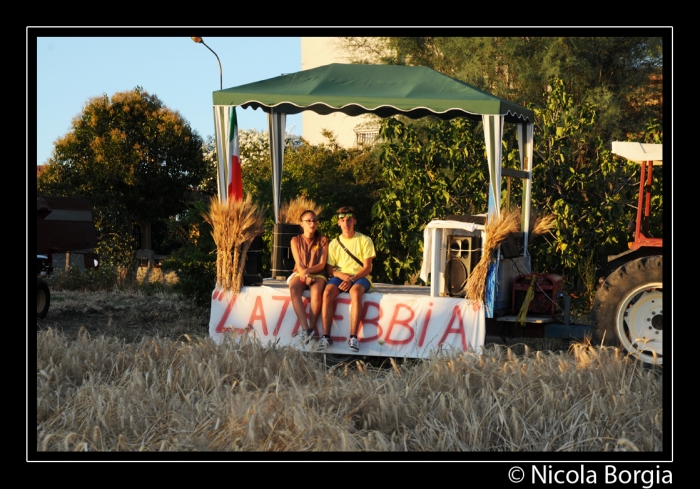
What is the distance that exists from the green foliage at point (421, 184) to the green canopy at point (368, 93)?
7.04ft

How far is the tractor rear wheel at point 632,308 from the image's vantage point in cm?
763

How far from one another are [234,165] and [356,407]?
3878 mm

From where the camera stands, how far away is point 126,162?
2222 centimetres

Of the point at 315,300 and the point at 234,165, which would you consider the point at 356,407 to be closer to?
the point at 315,300

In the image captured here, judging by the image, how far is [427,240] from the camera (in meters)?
8.43

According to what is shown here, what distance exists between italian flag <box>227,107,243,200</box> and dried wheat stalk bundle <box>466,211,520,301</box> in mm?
2398

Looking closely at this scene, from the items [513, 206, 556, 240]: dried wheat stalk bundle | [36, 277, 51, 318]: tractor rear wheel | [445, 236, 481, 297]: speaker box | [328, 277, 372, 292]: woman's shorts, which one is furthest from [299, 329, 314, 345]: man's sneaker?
[36, 277, 51, 318]: tractor rear wheel

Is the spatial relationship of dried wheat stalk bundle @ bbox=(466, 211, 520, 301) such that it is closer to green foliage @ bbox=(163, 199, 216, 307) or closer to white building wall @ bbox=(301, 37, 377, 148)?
green foliage @ bbox=(163, 199, 216, 307)

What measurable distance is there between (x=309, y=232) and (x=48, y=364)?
267 cm

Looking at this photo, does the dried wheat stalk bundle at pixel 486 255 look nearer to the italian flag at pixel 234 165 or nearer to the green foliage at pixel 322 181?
the italian flag at pixel 234 165

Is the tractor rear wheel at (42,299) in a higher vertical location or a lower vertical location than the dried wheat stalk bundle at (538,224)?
lower

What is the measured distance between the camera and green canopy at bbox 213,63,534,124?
27.3 ft

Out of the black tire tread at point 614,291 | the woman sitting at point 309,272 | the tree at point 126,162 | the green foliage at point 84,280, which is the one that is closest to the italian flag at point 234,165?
the woman sitting at point 309,272
